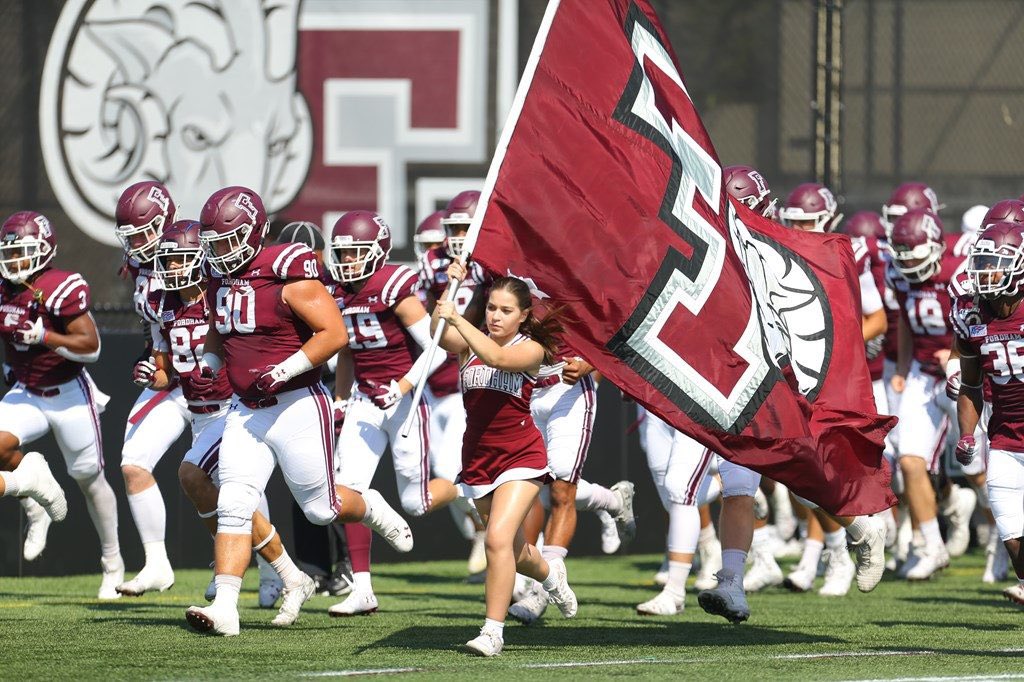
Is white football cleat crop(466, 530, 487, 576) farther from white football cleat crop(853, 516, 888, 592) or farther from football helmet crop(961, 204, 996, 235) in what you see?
football helmet crop(961, 204, 996, 235)

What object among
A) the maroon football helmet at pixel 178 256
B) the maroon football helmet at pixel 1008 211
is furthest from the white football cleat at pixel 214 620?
the maroon football helmet at pixel 1008 211

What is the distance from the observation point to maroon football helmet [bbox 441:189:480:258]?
35.9 ft

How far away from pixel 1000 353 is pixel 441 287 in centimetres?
373

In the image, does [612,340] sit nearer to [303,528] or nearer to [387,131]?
[303,528]

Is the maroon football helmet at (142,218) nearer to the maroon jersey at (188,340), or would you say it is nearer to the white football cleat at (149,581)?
the maroon jersey at (188,340)

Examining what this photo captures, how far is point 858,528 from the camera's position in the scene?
8.54m

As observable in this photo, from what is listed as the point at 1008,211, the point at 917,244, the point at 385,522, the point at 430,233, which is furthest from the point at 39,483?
the point at 1008,211

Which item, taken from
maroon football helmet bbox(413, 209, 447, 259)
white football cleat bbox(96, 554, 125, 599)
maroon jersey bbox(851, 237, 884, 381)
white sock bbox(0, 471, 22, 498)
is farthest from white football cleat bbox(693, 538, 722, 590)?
white sock bbox(0, 471, 22, 498)

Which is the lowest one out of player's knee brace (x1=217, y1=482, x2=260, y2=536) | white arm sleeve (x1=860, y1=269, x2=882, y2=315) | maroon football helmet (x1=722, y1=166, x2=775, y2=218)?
player's knee brace (x1=217, y1=482, x2=260, y2=536)

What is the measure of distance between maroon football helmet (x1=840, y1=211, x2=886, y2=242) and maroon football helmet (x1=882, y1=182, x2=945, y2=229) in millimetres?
72

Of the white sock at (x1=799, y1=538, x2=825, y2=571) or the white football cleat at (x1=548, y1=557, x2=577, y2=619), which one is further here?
the white sock at (x1=799, y1=538, x2=825, y2=571)

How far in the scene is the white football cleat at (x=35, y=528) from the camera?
424 inches

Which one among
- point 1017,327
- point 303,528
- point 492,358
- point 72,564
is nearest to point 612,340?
point 492,358

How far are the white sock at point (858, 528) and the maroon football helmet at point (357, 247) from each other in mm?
2935
